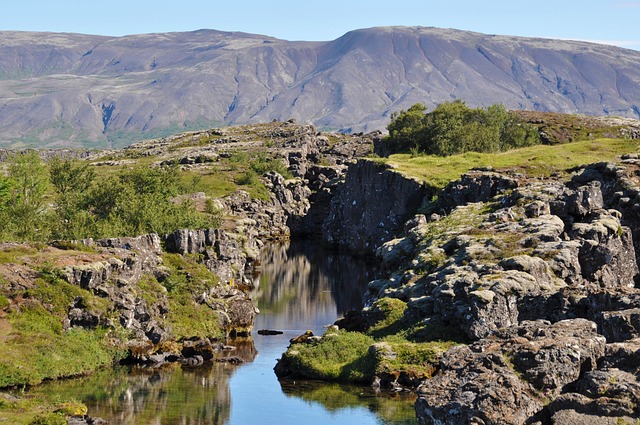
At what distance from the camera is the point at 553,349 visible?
4712 cm

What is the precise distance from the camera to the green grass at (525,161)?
14219 cm

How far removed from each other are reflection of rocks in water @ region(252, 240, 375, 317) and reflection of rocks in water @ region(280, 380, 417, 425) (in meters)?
39.7

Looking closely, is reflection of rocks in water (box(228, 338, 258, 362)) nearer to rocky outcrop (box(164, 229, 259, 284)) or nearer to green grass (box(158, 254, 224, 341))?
green grass (box(158, 254, 224, 341))

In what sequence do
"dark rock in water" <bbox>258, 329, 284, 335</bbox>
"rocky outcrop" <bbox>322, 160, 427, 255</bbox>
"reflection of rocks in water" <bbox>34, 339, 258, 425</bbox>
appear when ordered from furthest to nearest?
"rocky outcrop" <bbox>322, 160, 427, 255</bbox>
"dark rock in water" <bbox>258, 329, 284, 335</bbox>
"reflection of rocks in water" <bbox>34, 339, 258, 425</bbox>

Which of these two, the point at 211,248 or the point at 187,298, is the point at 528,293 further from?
the point at 211,248

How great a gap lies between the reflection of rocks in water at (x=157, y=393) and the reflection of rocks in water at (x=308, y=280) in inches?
1423

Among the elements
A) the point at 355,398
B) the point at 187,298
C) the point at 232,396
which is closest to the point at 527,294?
the point at 355,398

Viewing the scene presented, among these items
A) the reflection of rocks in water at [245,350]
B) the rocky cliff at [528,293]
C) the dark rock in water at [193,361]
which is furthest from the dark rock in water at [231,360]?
the rocky cliff at [528,293]

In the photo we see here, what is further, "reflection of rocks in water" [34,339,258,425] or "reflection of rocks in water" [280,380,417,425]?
"reflection of rocks in water" [34,339,258,425]

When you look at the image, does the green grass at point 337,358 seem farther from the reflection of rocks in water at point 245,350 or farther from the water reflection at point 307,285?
the water reflection at point 307,285

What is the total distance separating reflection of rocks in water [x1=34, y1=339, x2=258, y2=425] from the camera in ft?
226

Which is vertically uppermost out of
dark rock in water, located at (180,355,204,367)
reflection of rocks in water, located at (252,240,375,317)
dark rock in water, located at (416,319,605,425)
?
dark rock in water, located at (416,319,605,425)

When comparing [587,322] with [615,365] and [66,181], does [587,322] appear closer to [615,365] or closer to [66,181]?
[615,365]

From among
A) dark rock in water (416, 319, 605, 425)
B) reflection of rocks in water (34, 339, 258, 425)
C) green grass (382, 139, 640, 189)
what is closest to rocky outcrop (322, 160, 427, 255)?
green grass (382, 139, 640, 189)
